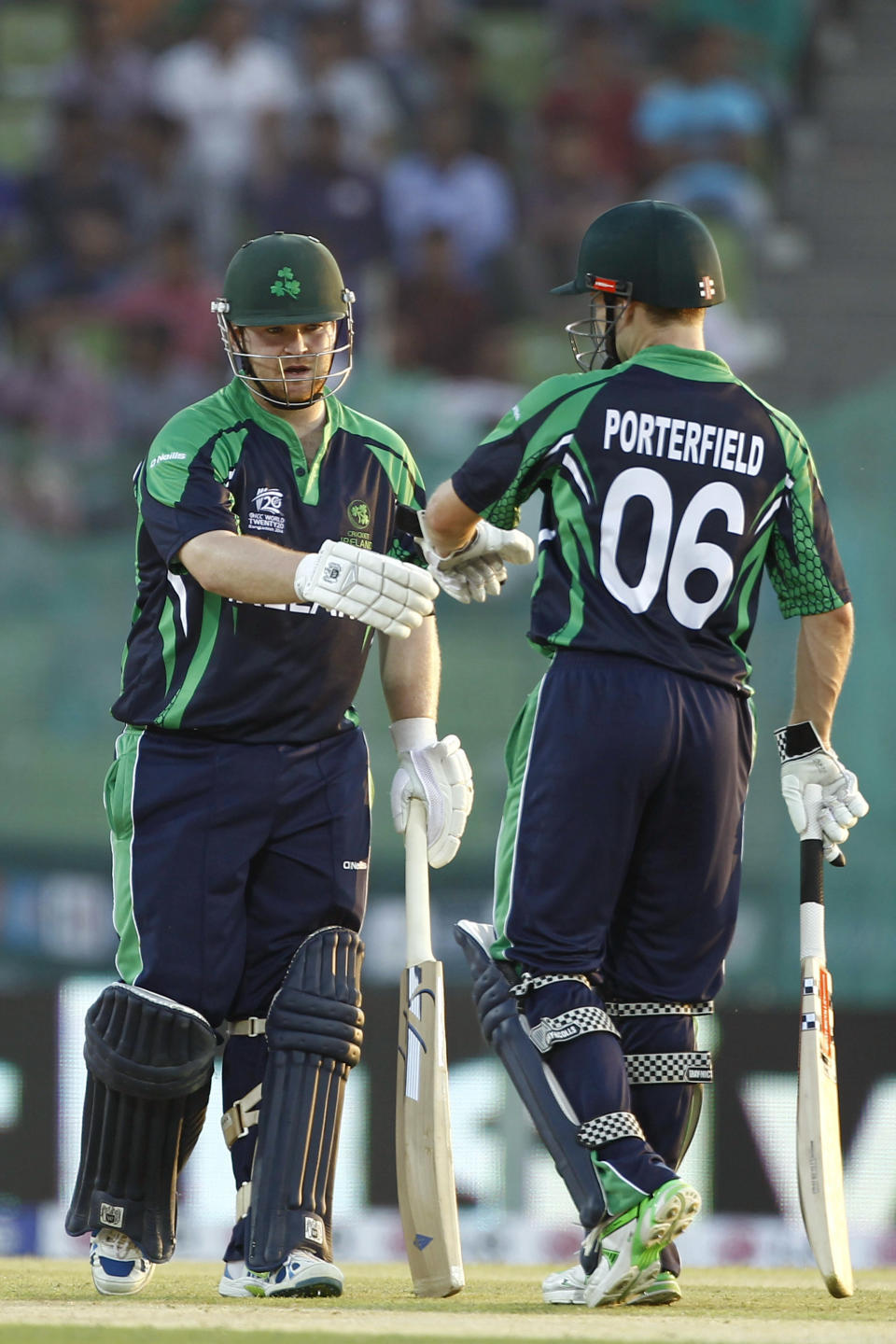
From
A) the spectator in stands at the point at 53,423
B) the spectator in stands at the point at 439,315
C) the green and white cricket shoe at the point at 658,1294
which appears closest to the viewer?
the green and white cricket shoe at the point at 658,1294

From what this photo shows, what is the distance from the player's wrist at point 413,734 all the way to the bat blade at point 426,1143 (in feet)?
1.33

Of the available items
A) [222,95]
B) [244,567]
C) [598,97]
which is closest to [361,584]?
[244,567]

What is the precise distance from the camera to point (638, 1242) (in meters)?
2.70

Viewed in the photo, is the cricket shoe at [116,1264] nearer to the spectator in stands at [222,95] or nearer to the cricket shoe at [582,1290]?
the cricket shoe at [582,1290]

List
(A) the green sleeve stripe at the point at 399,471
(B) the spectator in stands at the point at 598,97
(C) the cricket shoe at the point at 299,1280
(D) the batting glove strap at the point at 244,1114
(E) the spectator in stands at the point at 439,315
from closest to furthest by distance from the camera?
1. (C) the cricket shoe at the point at 299,1280
2. (D) the batting glove strap at the point at 244,1114
3. (A) the green sleeve stripe at the point at 399,471
4. (E) the spectator in stands at the point at 439,315
5. (B) the spectator in stands at the point at 598,97

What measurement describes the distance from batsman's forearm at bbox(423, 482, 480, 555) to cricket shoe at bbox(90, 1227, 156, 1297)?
123 cm

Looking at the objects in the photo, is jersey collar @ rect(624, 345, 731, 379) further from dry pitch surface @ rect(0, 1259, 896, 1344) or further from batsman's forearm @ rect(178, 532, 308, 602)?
dry pitch surface @ rect(0, 1259, 896, 1344)

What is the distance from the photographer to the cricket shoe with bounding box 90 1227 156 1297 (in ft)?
10.00

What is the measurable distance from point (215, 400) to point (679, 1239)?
2.69 m

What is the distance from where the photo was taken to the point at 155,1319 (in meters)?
2.36

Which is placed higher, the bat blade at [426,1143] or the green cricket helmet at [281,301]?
the green cricket helmet at [281,301]

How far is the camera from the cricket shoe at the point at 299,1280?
289 cm

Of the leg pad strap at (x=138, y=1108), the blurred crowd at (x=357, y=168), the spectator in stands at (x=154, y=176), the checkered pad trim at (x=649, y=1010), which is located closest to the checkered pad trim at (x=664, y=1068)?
the checkered pad trim at (x=649, y=1010)

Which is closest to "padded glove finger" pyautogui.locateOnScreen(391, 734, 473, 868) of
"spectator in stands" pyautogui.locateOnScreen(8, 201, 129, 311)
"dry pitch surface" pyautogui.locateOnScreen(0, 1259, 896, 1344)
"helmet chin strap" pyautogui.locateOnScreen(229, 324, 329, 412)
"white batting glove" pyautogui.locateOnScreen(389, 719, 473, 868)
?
"white batting glove" pyautogui.locateOnScreen(389, 719, 473, 868)
